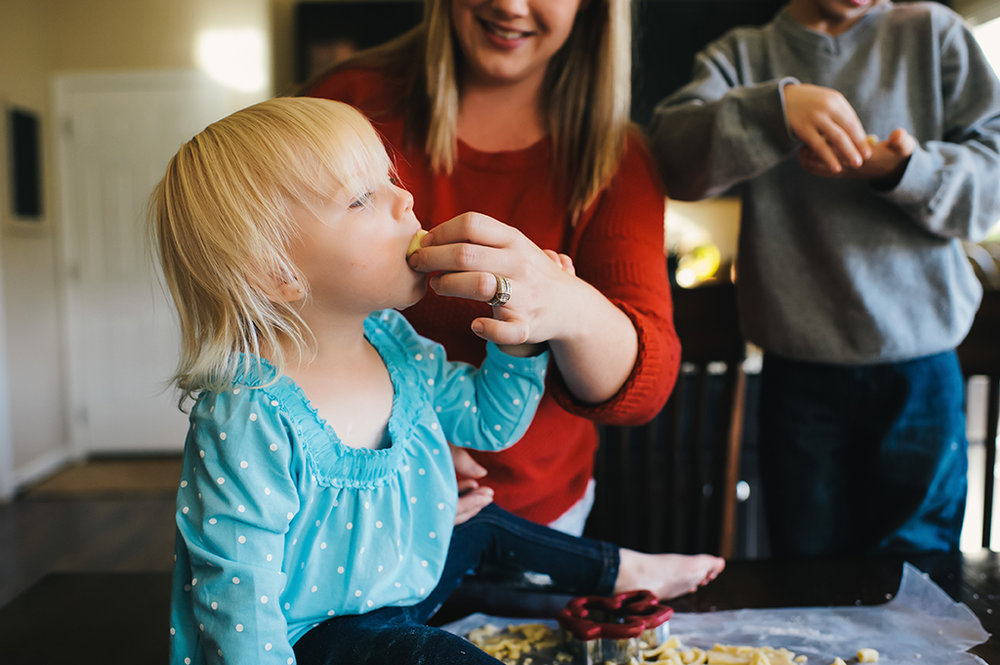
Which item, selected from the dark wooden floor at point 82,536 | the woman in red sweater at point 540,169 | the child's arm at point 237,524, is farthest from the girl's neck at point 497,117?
the dark wooden floor at point 82,536

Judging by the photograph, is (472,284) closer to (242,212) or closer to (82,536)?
(242,212)

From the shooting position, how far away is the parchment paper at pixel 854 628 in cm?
81

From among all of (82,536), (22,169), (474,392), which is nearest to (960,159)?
(474,392)

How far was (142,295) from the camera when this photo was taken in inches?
190

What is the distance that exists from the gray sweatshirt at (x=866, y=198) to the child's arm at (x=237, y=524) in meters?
0.67

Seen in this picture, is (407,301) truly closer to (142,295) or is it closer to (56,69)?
(142,295)

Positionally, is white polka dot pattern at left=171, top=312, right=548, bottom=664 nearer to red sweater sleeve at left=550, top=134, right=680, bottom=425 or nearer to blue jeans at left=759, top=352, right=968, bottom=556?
red sweater sleeve at left=550, top=134, right=680, bottom=425

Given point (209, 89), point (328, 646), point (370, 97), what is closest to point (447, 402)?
point (328, 646)

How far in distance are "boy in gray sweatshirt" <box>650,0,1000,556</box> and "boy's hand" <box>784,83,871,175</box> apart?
0.11m

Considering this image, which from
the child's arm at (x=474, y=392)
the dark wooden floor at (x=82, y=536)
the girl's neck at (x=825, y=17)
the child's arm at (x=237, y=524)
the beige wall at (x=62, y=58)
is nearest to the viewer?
the child's arm at (x=237, y=524)

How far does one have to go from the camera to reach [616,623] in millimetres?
800

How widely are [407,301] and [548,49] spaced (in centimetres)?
43

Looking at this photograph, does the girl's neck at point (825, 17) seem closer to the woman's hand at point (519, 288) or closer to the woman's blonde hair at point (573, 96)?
the woman's blonde hair at point (573, 96)

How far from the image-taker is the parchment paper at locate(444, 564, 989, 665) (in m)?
0.81
